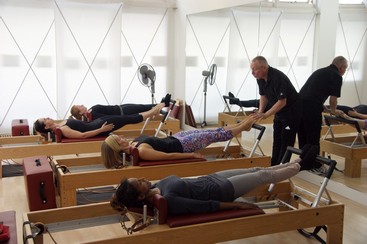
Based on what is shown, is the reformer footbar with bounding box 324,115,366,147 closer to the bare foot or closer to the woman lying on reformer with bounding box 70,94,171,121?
the bare foot

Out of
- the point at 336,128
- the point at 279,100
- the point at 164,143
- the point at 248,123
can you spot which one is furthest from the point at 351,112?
the point at 164,143

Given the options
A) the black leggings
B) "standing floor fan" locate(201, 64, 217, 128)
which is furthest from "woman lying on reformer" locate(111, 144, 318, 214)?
"standing floor fan" locate(201, 64, 217, 128)

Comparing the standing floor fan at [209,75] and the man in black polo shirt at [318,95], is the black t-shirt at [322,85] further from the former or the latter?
the standing floor fan at [209,75]

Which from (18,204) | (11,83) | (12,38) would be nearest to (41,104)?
(11,83)

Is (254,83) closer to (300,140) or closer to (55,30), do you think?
(300,140)

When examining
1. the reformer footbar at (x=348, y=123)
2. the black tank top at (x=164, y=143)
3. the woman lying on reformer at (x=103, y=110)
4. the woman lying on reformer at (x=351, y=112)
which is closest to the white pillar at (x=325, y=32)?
the woman lying on reformer at (x=351, y=112)

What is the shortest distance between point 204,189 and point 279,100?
2003mm

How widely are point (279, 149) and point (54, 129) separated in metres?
2.94

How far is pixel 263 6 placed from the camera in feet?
20.2

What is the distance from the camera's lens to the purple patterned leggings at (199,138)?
4496mm

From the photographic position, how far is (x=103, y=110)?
6289 millimetres

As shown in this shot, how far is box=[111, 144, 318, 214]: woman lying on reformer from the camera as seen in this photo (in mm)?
2896

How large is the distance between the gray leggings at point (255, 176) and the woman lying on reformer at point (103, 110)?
10.1 feet

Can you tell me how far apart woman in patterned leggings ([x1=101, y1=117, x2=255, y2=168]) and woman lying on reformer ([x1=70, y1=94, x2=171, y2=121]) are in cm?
184
